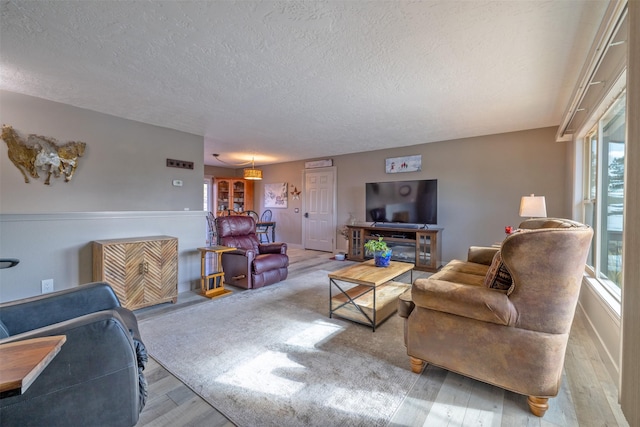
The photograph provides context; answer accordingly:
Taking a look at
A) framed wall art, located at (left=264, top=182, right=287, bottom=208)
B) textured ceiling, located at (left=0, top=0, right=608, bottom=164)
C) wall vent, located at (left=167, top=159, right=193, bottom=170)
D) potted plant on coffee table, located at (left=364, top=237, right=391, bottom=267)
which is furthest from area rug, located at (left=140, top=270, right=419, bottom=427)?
framed wall art, located at (left=264, top=182, right=287, bottom=208)

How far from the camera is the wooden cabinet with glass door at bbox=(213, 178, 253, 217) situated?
8.25 m

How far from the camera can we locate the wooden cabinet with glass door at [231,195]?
825 centimetres

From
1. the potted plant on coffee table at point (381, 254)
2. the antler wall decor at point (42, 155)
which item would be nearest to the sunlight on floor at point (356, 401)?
the potted plant on coffee table at point (381, 254)

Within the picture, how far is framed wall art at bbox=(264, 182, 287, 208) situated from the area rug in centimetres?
464

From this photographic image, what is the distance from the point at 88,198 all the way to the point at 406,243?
192 inches

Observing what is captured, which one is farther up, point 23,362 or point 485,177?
point 485,177

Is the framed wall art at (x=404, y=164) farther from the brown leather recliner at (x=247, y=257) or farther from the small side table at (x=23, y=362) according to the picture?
the small side table at (x=23, y=362)

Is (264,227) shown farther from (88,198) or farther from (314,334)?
(314,334)

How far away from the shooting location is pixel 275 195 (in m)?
7.77

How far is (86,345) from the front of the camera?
1.10 meters

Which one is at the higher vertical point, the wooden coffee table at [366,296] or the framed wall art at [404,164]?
the framed wall art at [404,164]

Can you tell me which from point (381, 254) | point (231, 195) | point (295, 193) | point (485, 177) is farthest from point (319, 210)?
point (381, 254)

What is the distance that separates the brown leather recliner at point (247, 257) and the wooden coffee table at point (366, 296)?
1.23m

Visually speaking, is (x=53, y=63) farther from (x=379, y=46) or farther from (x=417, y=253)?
(x=417, y=253)
